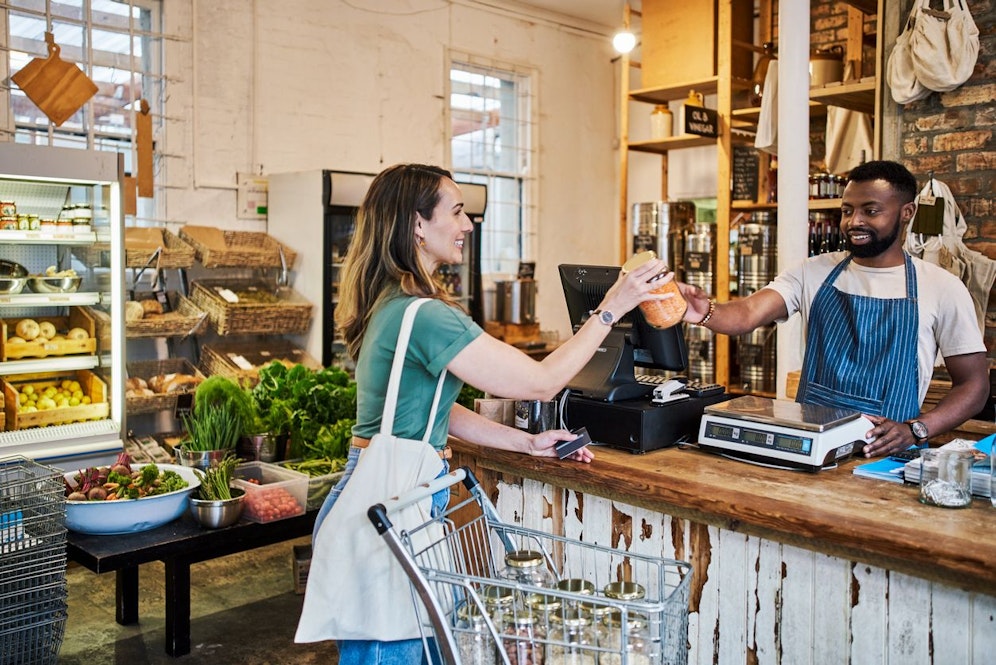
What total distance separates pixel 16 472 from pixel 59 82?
2.55 m

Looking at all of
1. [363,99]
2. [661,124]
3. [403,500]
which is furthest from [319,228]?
[403,500]

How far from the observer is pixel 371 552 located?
202 cm

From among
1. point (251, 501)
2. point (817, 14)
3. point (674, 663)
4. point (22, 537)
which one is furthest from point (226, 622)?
point (817, 14)

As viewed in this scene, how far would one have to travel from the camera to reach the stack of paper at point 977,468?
2.07 meters

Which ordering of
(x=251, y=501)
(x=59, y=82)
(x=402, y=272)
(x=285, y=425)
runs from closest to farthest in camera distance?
(x=402, y=272), (x=251, y=501), (x=285, y=425), (x=59, y=82)

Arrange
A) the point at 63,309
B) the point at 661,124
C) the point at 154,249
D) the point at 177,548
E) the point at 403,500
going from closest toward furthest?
1. the point at 403,500
2. the point at 177,548
3. the point at 63,309
4. the point at 154,249
5. the point at 661,124

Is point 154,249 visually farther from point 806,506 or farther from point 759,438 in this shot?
point 806,506

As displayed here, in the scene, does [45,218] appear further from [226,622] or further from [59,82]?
[226,622]

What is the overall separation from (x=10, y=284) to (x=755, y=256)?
4.55 meters

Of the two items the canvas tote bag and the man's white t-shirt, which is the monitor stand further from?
the man's white t-shirt

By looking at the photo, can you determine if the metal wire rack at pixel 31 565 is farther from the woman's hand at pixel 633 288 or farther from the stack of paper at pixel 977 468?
the stack of paper at pixel 977 468

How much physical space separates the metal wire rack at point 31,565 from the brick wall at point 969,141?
4054mm

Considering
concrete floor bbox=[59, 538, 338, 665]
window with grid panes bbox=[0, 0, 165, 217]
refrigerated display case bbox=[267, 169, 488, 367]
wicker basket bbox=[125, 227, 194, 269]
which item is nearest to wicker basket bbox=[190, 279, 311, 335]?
refrigerated display case bbox=[267, 169, 488, 367]

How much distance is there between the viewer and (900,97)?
14.7 feet
